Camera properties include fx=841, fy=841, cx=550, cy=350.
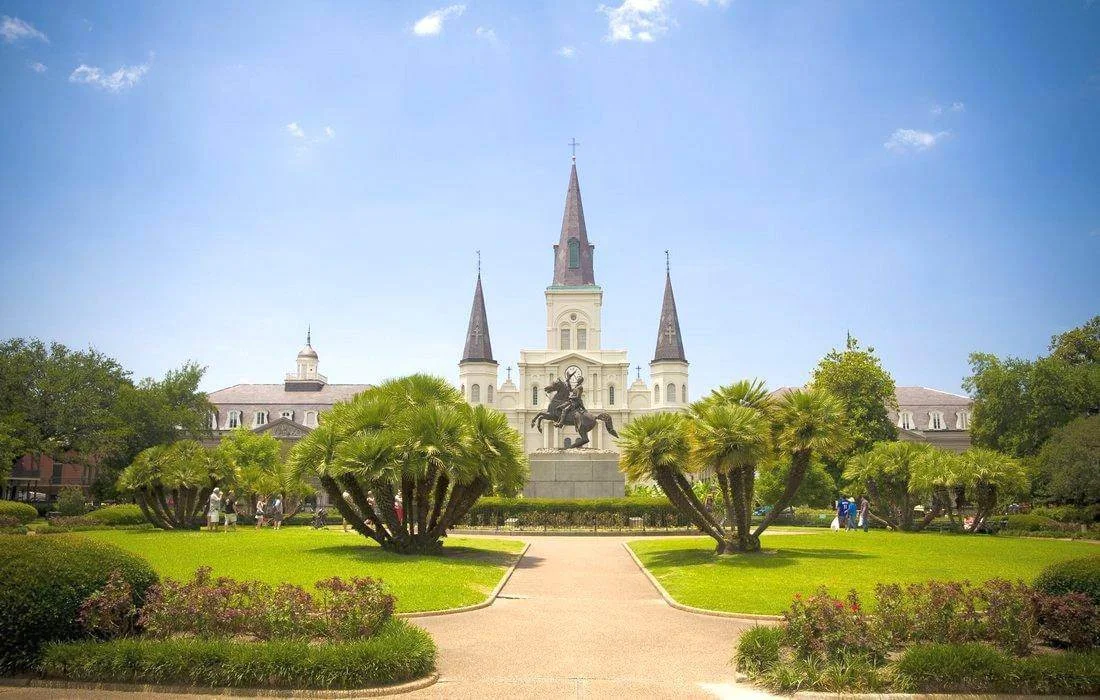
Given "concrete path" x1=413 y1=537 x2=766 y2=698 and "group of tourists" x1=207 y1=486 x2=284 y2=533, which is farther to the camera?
"group of tourists" x1=207 y1=486 x2=284 y2=533

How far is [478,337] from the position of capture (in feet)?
354

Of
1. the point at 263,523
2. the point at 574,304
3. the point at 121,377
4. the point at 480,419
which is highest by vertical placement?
the point at 574,304

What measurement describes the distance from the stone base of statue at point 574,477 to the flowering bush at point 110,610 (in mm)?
27975

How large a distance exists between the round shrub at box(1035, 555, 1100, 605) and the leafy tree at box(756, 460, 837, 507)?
36.1 m

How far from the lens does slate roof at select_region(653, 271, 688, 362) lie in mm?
106938

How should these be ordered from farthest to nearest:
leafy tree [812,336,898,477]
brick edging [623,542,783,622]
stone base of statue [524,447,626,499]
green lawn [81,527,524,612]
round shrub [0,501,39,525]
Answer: leafy tree [812,336,898,477] → stone base of statue [524,447,626,499] → round shrub [0,501,39,525] → green lawn [81,527,524,612] → brick edging [623,542,783,622]

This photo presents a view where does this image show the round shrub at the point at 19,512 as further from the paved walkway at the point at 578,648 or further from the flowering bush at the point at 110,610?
the flowering bush at the point at 110,610

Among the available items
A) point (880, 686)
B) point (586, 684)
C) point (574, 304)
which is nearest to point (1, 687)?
point (586, 684)

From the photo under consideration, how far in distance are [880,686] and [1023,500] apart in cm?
5208

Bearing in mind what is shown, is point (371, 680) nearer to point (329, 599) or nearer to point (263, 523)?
point (329, 599)

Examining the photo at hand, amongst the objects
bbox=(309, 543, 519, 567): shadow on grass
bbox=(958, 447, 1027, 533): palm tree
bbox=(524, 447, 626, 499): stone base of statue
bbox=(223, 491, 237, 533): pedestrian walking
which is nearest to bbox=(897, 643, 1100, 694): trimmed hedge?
bbox=(309, 543, 519, 567): shadow on grass

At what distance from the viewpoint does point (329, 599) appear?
12.4 metres

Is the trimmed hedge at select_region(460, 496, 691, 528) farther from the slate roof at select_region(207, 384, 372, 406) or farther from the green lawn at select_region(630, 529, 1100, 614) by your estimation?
the slate roof at select_region(207, 384, 372, 406)

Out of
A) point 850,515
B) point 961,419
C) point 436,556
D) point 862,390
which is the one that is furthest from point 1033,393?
point 436,556
